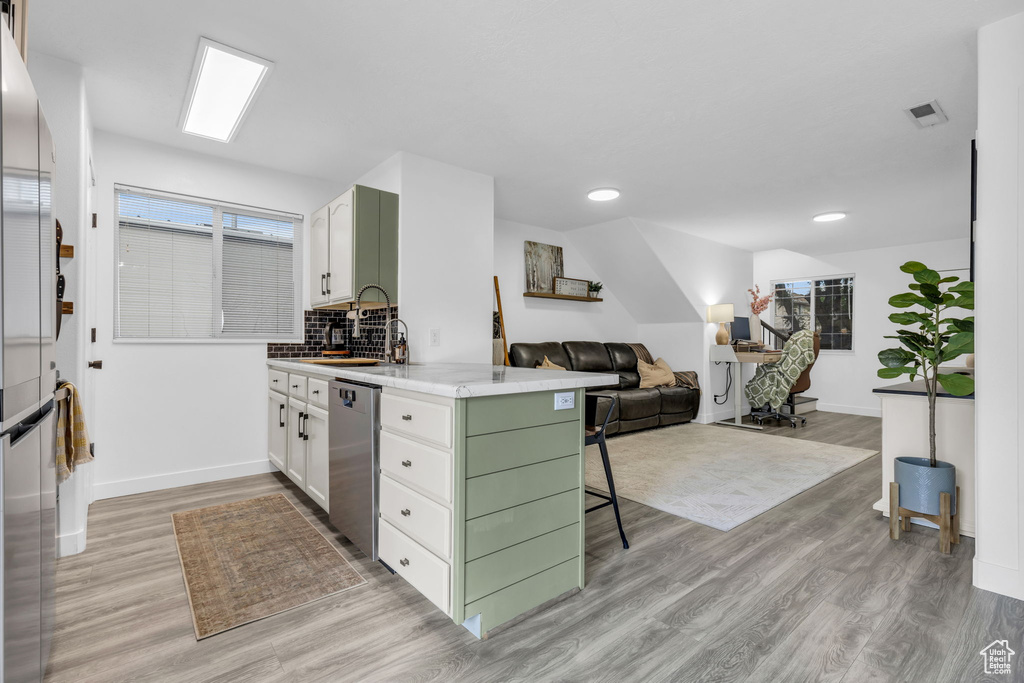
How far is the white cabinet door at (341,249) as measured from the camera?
323 centimetres

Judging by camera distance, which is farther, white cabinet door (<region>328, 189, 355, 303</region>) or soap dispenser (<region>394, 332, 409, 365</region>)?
white cabinet door (<region>328, 189, 355, 303</region>)

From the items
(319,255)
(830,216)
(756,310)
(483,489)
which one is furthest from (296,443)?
(756,310)

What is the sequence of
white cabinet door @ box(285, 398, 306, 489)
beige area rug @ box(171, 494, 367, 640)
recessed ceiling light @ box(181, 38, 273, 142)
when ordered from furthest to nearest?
white cabinet door @ box(285, 398, 306, 489) → recessed ceiling light @ box(181, 38, 273, 142) → beige area rug @ box(171, 494, 367, 640)

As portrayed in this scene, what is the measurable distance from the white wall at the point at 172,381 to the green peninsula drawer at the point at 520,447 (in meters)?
2.76

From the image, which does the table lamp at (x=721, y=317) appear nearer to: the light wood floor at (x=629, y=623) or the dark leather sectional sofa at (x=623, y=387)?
the dark leather sectional sofa at (x=623, y=387)

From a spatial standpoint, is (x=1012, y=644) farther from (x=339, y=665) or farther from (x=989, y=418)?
(x=339, y=665)

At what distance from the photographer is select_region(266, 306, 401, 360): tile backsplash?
3.66 meters

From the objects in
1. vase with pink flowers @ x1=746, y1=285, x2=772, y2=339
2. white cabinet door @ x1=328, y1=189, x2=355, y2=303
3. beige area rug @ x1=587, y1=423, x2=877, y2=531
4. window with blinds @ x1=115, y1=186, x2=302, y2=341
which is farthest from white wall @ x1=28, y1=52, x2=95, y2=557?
vase with pink flowers @ x1=746, y1=285, x2=772, y2=339

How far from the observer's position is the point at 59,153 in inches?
91.0

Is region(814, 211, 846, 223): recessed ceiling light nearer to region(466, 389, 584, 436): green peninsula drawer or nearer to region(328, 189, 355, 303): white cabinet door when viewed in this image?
region(466, 389, 584, 436): green peninsula drawer

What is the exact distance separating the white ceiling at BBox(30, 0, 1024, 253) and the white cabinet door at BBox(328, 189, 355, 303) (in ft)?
1.33

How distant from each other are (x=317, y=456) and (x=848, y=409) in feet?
24.1

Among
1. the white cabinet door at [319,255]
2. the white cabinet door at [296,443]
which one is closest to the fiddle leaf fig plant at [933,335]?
the white cabinet door at [296,443]

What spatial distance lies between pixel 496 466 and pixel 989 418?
2077 mm
